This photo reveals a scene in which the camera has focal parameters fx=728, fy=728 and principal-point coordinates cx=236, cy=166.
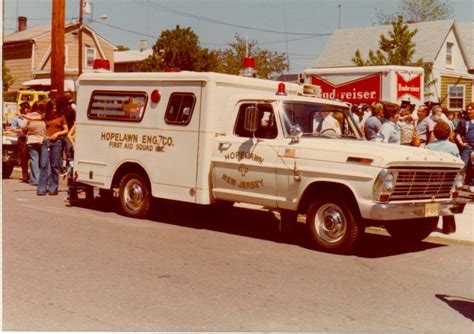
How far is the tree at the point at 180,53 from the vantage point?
165ft

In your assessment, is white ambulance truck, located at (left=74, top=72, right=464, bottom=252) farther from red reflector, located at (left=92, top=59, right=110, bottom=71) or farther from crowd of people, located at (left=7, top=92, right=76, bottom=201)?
crowd of people, located at (left=7, top=92, right=76, bottom=201)

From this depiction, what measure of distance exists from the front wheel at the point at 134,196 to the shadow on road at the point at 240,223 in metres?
0.15

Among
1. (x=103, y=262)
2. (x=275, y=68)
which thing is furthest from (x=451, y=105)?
(x=103, y=262)

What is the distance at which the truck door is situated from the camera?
30.9 feet

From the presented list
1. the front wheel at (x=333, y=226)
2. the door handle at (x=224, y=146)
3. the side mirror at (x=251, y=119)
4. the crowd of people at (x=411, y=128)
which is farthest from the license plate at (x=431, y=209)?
the door handle at (x=224, y=146)

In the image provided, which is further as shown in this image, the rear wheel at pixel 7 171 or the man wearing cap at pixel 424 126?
the rear wheel at pixel 7 171

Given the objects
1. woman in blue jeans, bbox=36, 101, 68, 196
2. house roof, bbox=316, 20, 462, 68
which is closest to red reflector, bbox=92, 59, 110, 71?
woman in blue jeans, bbox=36, 101, 68, 196

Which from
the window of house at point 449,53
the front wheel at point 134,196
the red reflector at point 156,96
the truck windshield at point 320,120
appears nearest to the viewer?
the truck windshield at point 320,120

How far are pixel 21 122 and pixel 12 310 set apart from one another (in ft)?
38.2

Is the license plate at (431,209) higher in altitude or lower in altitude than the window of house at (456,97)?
lower

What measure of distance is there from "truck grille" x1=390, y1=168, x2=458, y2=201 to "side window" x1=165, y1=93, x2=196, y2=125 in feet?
10.7

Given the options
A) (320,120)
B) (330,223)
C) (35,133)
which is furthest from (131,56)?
(330,223)

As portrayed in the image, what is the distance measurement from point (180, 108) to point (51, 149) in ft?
14.1

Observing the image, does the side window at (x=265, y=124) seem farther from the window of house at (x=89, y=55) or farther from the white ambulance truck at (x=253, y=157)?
the window of house at (x=89, y=55)
